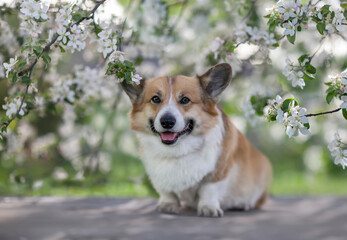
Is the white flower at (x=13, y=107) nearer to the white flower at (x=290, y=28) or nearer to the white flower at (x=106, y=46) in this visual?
the white flower at (x=106, y=46)

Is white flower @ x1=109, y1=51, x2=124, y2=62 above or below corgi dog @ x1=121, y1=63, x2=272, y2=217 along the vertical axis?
above

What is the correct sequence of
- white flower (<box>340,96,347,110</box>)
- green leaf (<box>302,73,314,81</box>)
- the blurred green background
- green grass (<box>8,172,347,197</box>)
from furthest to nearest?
1. green grass (<box>8,172,347,197</box>)
2. the blurred green background
3. green leaf (<box>302,73,314,81</box>)
4. white flower (<box>340,96,347,110</box>)

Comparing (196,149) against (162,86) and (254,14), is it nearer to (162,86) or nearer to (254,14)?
(162,86)

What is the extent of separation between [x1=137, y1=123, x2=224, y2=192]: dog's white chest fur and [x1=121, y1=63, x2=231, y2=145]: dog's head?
2.7 inches

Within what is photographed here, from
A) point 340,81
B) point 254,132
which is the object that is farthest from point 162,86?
point 254,132

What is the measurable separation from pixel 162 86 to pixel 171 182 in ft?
2.26

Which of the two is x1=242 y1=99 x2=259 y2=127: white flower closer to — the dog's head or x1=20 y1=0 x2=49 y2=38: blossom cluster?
the dog's head

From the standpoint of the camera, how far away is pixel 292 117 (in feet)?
6.56

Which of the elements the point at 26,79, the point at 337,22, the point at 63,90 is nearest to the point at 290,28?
the point at 337,22

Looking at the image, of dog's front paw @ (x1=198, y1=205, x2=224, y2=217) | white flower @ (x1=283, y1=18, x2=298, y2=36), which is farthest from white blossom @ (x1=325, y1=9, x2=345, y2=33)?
dog's front paw @ (x1=198, y1=205, x2=224, y2=217)

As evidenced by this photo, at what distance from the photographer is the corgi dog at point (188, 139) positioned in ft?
9.82

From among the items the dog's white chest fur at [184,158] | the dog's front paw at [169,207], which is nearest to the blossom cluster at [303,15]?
the dog's white chest fur at [184,158]

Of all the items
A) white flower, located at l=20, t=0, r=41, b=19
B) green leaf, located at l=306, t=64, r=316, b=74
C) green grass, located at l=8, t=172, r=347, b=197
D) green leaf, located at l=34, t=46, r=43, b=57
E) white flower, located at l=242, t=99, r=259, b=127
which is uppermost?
white flower, located at l=20, t=0, r=41, b=19

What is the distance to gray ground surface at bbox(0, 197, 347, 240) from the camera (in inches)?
104
